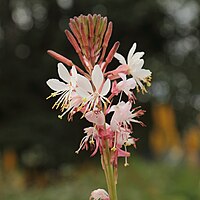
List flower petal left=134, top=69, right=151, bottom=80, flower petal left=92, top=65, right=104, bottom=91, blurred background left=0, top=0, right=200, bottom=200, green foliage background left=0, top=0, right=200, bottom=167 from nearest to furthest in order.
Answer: flower petal left=92, top=65, right=104, bottom=91
flower petal left=134, top=69, right=151, bottom=80
blurred background left=0, top=0, right=200, bottom=200
green foliage background left=0, top=0, right=200, bottom=167

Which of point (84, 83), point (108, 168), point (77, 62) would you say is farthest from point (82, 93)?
point (77, 62)

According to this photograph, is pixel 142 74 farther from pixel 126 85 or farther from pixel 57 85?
pixel 57 85

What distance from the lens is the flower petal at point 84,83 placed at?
1.09m

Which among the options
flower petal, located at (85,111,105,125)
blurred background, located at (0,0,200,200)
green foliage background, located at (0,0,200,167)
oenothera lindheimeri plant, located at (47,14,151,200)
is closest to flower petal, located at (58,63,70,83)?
oenothera lindheimeri plant, located at (47,14,151,200)

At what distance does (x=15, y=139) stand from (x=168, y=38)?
3959 millimetres

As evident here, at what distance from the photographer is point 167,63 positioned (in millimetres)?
9719

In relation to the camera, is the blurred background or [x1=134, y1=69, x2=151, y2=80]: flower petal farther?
the blurred background

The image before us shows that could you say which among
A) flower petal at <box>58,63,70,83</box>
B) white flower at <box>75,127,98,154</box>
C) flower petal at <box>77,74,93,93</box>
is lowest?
white flower at <box>75,127,98,154</box>

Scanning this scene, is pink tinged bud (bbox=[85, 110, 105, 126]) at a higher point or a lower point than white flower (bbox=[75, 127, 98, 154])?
higher

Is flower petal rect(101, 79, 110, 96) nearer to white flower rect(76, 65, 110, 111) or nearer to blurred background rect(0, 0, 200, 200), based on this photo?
white flower rect(76, 65, 110, 111)

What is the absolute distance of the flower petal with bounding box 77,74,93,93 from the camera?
1092 millimetres

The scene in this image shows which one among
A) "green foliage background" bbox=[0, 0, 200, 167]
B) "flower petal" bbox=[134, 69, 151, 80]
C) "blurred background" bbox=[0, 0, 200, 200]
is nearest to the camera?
"flower petal" bbox=[134, 69, 151, 80]

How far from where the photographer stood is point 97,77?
3.56 ft

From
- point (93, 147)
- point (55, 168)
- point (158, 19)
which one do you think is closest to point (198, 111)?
point (158, 19)
